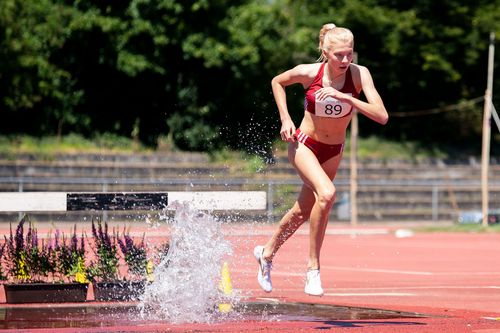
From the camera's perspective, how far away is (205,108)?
38250 millimetres

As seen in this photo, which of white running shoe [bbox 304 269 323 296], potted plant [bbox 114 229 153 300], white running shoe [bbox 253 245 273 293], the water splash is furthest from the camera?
potted plant [bbox 114 229 153 300]

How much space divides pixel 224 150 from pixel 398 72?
11197 mm

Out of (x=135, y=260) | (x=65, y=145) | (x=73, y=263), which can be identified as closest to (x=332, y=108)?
(x=135, y=260)

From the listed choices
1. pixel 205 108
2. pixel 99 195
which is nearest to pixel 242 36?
pixel 205 108

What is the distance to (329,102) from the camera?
8.94 meters

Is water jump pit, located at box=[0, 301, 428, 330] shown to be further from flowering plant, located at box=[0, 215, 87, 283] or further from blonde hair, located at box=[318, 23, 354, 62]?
blonde hair, located at box=[318, 23, 354, 62]

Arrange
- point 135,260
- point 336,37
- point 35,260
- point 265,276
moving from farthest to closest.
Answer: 1. point 135,260
2. point 35,260
3. point 265,276
4. point 336,37

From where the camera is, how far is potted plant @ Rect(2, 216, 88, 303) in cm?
1094

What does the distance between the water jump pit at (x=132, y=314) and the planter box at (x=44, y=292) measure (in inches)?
12.4

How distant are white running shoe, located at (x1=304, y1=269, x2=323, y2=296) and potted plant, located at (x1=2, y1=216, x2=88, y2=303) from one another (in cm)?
302

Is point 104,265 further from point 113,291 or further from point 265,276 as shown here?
point 265,276

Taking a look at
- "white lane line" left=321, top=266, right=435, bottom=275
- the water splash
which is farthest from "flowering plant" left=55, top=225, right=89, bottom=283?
"white lane line" left=321, top=266, right=435, bottom=275

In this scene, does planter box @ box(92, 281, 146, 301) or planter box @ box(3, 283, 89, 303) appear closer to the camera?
planter box @ box(3, 283, 89, 303)

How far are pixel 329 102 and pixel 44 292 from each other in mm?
3858
